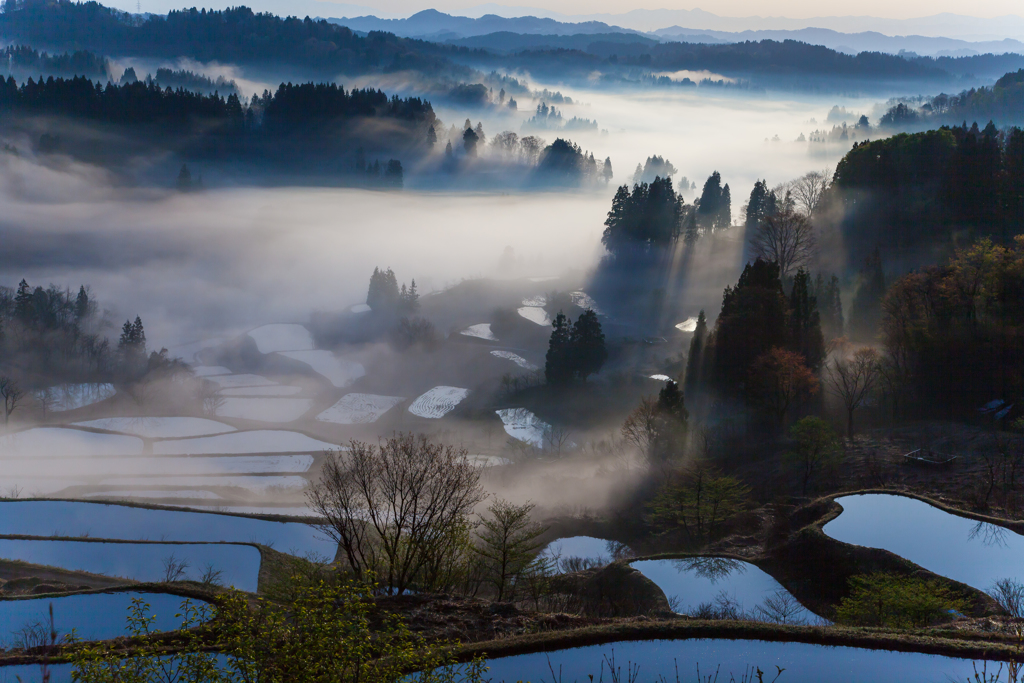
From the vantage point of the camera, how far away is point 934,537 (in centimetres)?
3145

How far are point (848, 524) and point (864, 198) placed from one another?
237 feet

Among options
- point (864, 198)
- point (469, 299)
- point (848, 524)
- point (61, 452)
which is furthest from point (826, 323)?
point (61, 452)

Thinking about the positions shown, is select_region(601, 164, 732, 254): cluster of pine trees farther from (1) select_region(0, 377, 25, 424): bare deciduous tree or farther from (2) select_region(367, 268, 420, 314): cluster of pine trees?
(1) select_region(0, 377, 25, 424): bare deciduous tree

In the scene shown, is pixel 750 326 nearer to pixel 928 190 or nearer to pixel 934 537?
pixel 934 537

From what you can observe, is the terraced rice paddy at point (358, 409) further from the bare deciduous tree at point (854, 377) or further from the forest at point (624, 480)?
the bare deciduous tree at point (854, 377)

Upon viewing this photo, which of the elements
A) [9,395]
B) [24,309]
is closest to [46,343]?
[24,309]

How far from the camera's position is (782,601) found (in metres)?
Result: 29.9

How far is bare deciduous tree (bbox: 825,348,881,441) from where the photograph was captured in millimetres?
55969

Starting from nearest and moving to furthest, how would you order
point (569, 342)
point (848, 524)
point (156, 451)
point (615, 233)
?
1. point (848, 524)
2. point (569, 342)
3. point (156, 451)
4. point (615, 233)

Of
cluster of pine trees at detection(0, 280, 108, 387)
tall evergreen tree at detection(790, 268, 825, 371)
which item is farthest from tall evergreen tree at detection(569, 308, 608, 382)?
cluster of pine trees at detection(0, 280, 108, 387)

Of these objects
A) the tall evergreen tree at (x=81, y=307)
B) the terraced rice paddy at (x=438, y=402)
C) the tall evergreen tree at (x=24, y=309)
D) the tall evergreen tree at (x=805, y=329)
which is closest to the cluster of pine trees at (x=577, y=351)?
the terraced rice paddy at (x=438, y=402)

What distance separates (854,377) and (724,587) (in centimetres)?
3402

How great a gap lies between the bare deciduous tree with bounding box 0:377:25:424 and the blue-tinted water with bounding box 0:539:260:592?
97980 millimetres

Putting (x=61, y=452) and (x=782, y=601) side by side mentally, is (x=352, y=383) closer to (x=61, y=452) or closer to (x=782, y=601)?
(x=61, y=452)
